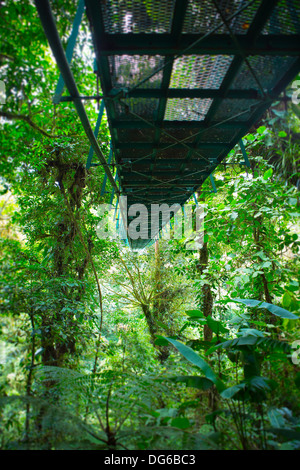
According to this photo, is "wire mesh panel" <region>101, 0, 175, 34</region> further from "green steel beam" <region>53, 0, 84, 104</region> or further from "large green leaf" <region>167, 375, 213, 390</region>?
"large green leaf" <region>167, 375, 213, 390</region>

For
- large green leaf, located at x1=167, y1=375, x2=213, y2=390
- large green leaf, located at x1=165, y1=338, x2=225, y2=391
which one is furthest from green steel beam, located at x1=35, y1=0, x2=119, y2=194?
large green leaf, located at x1=167, y1=375, x2=213, y2=390

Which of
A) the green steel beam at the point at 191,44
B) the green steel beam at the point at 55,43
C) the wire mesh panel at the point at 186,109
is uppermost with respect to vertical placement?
the wire mesh panel at the point at 186,109

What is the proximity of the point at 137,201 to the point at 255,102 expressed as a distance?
2.70 metres

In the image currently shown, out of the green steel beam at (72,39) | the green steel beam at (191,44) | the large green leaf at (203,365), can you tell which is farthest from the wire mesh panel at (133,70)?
the large green leaf at (203,365)

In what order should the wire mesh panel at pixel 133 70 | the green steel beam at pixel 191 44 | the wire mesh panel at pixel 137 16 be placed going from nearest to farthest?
the wire mesh panel at pixel 137 16
the green steel beam at pixel 191 44
the wire mesh panel at pixel 133 70

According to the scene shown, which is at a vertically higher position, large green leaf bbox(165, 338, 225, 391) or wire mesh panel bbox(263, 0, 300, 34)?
wire mesh panel bbox(263, 0, 300, 34)

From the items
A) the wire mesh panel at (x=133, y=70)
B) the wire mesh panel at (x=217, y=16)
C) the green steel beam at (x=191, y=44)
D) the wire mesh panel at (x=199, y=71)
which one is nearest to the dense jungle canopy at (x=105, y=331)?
the wire mesh panel at (x=133, y=70)

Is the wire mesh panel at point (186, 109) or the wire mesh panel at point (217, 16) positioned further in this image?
the wire mesh panel at point (186, 109)

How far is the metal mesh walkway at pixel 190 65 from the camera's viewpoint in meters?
1.54

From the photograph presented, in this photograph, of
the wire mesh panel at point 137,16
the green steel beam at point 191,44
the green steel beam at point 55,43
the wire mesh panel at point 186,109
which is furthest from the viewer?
the wire mesh panel at point 186,109

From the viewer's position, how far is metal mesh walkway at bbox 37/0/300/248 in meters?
1.54

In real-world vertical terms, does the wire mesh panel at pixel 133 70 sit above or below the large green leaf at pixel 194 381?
above

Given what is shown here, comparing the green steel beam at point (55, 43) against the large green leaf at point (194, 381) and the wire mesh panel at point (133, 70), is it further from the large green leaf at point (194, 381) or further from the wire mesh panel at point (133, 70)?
the large green leaf at point (194, 381)

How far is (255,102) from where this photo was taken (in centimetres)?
224
